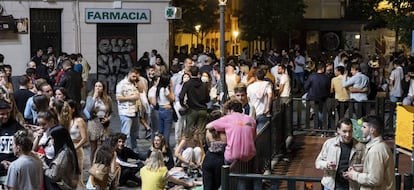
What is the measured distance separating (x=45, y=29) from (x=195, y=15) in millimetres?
14271

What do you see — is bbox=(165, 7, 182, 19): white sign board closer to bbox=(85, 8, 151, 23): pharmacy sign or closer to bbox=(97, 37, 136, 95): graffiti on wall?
bbox=(85, 8, 151, 23): pharmacy sign

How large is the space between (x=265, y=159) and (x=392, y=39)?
3564 cm

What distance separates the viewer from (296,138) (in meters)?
17.3

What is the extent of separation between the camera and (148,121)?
1548cm

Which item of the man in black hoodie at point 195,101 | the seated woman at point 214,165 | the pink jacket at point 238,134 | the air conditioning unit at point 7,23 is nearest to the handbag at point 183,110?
the man in black hoodie at point 195,101

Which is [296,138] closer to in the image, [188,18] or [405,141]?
[405,141]

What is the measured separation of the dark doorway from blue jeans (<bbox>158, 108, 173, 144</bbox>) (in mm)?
12589

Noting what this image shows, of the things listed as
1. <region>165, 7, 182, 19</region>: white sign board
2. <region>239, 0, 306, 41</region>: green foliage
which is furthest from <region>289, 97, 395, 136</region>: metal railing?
<region>239, 0, 306, 41</region>: green foliage

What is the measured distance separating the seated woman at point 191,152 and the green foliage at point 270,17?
30.1m

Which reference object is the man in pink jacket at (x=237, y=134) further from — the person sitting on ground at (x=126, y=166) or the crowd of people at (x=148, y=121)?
the person sitting on ground at (x=126, y=166)

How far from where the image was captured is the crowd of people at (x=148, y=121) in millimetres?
8711

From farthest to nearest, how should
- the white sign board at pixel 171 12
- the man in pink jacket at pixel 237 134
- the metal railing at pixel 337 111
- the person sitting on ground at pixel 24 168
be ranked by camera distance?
the white sign board at pixel 171 12
the metal railing at pixel 337 111
the man in pink jacket at pixel 237 134
the person sitting on ground at pixel 24 168

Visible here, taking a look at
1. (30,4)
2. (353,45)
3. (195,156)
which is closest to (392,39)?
(353,45)

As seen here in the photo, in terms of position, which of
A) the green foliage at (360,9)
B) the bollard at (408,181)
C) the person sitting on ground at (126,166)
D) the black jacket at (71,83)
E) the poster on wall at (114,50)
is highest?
the green foliage at (360,9)
